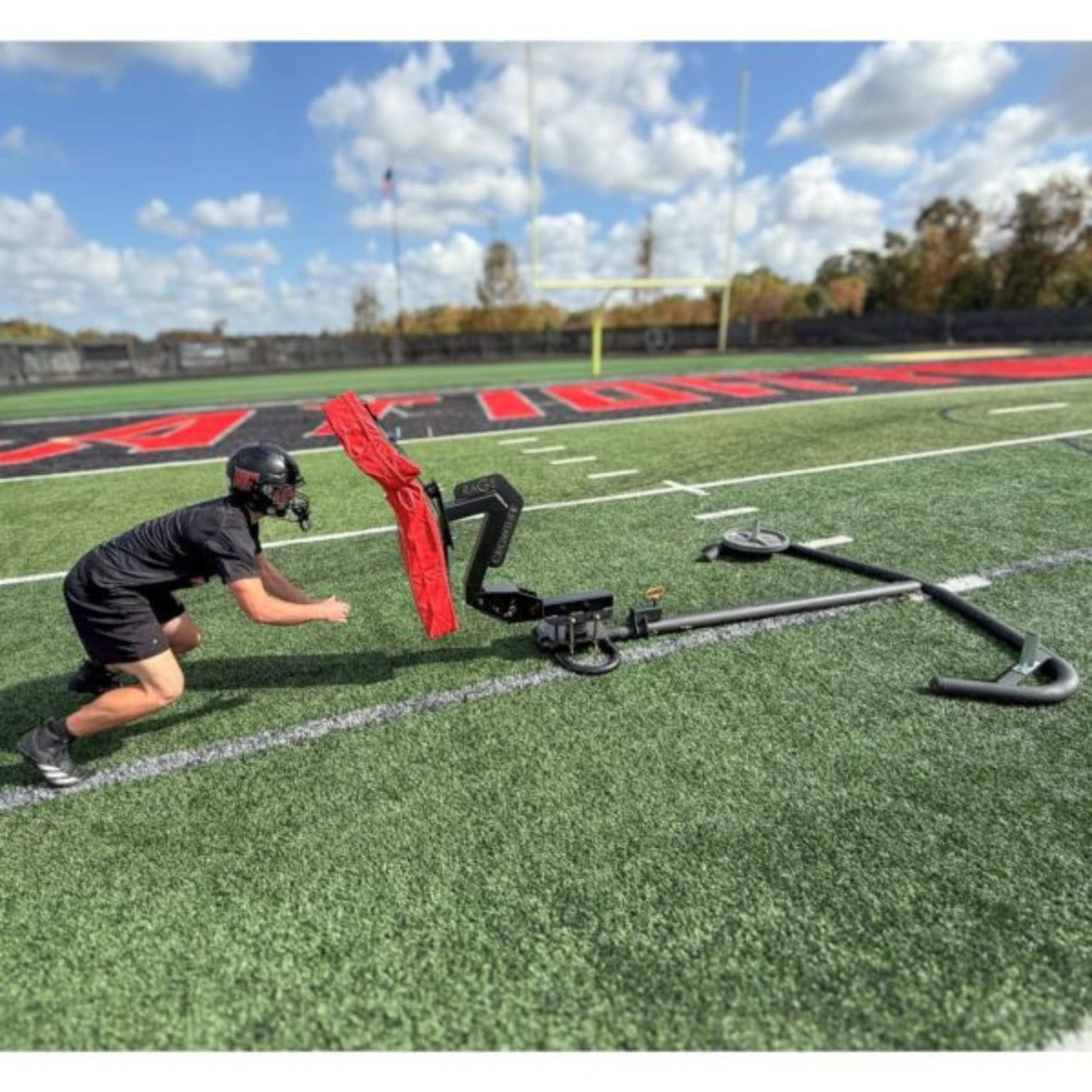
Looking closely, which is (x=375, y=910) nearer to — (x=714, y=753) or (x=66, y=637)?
(x=714, y=753)

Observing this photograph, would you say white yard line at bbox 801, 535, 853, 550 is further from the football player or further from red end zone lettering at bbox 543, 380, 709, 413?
red end zone lettering at bbox 543, 380, 709, 413

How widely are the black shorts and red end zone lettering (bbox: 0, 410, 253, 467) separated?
1004cm

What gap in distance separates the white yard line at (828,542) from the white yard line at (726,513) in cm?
99

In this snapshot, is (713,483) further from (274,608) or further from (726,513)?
(274,608)

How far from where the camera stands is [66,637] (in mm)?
4738

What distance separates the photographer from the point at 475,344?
45.6 m

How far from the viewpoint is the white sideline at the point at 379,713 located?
3152mm

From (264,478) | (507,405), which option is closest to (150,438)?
(507,405)

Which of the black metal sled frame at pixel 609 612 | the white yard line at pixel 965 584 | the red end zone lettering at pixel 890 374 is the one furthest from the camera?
the red end zone lettering at pixel 890 374

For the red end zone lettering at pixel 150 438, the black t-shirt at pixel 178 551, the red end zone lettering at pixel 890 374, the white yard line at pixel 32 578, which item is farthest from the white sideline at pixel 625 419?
the black t-shirt at pixel 178 551

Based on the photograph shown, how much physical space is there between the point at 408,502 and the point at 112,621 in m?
1.50

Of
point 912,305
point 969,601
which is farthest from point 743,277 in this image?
point 969,601

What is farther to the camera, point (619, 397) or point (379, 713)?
point (619, 397)

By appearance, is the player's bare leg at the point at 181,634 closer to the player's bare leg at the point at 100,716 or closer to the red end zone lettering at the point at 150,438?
the player's bare leg at the point at 100,716
